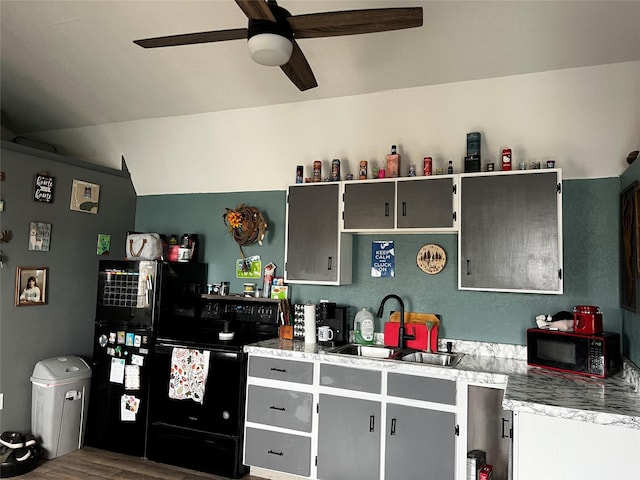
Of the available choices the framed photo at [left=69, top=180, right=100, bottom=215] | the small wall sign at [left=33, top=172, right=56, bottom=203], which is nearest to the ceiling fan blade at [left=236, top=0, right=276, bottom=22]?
the small wall sign at [left=33, top=172, right=56, bottom=203]

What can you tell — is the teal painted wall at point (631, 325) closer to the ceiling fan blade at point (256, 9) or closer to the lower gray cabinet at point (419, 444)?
the lower gray cabinet at point (419, 444)

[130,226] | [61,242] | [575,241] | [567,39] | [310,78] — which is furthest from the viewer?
[130,226]

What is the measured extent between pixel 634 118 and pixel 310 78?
2059 millimetres

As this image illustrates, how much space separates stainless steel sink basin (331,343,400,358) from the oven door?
730 millimetres

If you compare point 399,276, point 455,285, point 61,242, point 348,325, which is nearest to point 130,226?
point 61,242

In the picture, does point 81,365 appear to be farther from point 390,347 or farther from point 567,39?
point 567,39

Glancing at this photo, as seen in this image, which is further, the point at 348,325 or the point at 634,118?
the point at 348,325

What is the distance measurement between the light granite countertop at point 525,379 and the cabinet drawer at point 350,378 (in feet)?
0.17

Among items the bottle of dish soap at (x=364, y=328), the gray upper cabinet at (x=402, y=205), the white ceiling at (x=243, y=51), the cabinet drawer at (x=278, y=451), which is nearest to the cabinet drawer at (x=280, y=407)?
A: the cabinet drawer at (x=278, y=451)

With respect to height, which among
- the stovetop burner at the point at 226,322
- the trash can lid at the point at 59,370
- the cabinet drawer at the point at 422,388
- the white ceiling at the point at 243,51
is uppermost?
the white ceiling at the point at 243,51

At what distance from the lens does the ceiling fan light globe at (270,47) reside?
1890 mm

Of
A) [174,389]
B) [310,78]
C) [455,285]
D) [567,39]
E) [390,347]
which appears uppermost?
[567,39]

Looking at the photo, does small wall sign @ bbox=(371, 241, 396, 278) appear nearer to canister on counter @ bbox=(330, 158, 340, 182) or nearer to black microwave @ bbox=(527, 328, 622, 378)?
canister on counter @ bbox=(330, 158, 340, 182)

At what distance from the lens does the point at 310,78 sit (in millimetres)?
2408
